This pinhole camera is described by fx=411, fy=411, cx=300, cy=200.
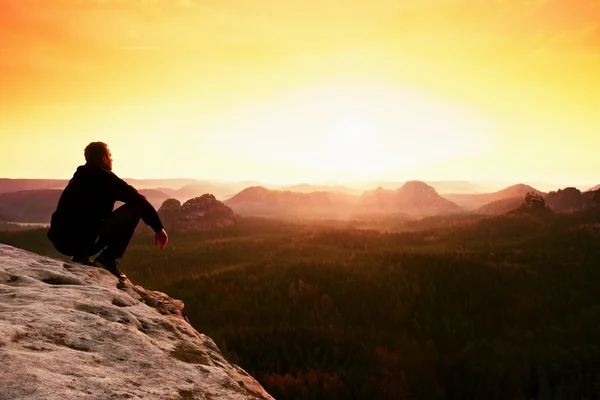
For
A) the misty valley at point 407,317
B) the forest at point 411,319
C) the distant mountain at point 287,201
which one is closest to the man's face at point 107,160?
the forest at point 411,319

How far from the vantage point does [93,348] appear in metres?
3.33

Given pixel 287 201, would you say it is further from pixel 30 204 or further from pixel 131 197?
pixel 131 197

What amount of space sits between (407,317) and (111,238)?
679 cm

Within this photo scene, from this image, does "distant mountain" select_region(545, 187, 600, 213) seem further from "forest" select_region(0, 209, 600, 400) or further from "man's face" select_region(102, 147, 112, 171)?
"man's face" select_region(102, 147, 112, 171)

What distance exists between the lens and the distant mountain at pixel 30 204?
5862cm

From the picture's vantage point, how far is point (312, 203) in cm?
9206

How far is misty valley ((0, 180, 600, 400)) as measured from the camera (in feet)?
21.8

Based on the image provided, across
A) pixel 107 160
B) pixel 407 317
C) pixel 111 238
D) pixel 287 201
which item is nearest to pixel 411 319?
pixel 407 317

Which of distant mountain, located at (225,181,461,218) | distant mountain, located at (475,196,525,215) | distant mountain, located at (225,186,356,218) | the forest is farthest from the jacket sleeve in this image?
distant mountain, located at (225,186,356,218)

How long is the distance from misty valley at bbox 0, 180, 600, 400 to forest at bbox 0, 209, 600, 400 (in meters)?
0.03

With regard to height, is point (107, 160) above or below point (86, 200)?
above

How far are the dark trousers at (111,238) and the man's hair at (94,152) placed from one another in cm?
81

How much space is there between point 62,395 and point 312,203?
89.8 metres

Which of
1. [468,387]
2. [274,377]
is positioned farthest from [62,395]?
[468,387]
